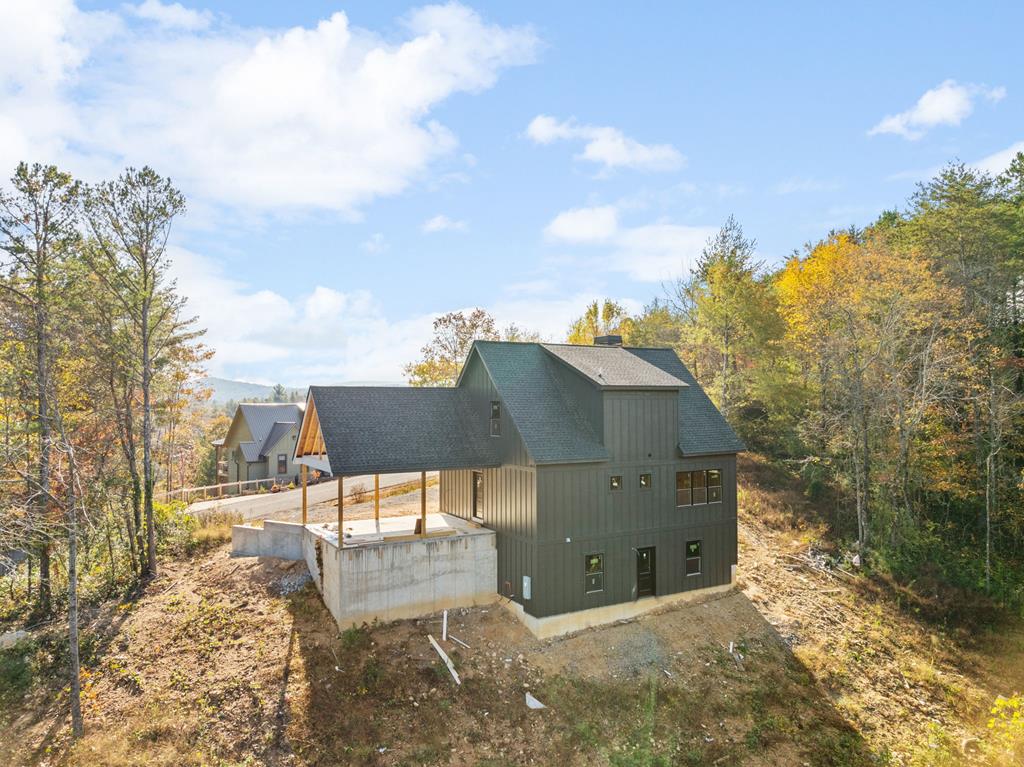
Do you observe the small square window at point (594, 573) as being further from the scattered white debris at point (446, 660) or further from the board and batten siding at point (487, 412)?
the scattered white debris at point (446, 660)

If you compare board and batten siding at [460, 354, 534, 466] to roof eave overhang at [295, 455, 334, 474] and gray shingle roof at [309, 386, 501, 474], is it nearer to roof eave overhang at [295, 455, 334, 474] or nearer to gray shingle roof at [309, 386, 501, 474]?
gray shingle roof at [309, 386, 501, 474]

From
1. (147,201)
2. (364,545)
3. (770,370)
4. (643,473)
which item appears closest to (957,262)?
(770,370)

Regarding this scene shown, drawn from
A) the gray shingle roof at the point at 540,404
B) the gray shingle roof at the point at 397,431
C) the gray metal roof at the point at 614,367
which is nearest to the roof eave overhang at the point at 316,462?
the gray shingle roof at the point at 397,431

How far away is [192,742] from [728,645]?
1271cm

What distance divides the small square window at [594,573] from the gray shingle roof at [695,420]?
163 inches

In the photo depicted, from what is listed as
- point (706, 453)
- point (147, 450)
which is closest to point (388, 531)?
point (147, 450)

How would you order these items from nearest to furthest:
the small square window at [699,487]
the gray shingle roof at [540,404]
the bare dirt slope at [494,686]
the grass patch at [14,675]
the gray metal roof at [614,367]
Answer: the bare dirt slope at [494,686], the grass patch at [14,675], the gray shingle roof at [540,404], the gray metal roof at [614,367], the small square window at [699,487]

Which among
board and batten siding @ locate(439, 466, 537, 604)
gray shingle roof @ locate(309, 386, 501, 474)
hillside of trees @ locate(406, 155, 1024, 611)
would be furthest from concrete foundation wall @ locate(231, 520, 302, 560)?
hillside of trees @ locate(406, 155, 1024, 611)

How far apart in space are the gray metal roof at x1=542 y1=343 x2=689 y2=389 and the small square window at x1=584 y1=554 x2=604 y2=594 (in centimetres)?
471

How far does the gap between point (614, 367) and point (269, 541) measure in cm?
1222

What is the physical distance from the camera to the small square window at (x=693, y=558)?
55.7ft

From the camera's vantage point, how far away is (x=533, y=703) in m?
12.4

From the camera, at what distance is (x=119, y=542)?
17.8 metres

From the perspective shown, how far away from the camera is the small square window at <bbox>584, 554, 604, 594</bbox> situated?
15.2 m
